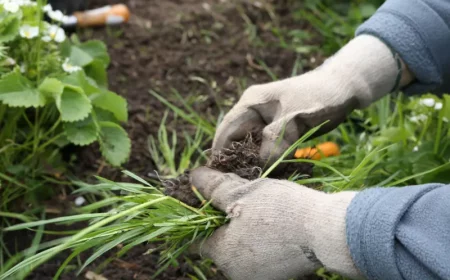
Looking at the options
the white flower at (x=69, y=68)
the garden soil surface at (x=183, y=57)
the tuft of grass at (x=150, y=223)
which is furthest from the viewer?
the garden soil surface at (x=183, y=57)

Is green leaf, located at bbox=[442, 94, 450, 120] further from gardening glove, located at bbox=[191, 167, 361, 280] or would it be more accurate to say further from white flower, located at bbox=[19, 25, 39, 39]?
white flower, located at bbox=[19, 25, 39, 39]

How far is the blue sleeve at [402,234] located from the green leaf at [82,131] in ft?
2.54

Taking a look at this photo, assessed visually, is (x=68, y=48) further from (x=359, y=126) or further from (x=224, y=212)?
(x=359, y=126)

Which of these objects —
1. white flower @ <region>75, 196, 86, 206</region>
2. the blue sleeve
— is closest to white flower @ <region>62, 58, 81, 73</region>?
Answer: white flower @ <region>75, 196, 86, 206</region>

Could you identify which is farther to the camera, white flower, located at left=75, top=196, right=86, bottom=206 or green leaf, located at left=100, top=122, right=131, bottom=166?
white flower, located at left=75, top=196, right=86, bottom=206

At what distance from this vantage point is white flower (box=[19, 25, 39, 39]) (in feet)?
5.70

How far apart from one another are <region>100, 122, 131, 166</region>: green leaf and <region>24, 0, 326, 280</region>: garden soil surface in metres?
0.22

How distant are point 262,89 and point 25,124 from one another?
69 centimetres

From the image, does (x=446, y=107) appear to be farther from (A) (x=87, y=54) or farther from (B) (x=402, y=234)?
(A) (x=87, y=54)

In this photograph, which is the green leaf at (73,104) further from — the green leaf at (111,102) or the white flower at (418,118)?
the white flower at (418,118)

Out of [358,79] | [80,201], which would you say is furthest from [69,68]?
[358,79]

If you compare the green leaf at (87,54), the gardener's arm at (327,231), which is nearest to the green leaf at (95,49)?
the green leaf at (87,54)

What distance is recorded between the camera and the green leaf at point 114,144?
1.79 meters

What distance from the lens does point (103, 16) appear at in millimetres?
2643
